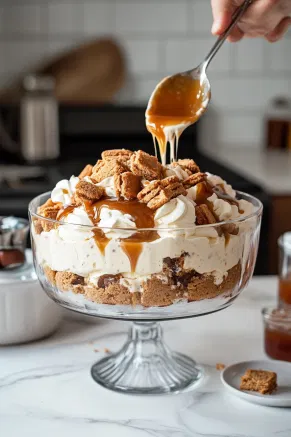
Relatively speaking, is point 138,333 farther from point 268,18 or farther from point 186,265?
point 268,18

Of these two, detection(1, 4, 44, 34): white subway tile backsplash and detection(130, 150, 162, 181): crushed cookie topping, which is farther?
detection(1, 4, 44, 34): white subway tile backsplash

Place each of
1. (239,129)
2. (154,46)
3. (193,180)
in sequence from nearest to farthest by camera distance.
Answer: (193,180) → (154,46) → (239,129)

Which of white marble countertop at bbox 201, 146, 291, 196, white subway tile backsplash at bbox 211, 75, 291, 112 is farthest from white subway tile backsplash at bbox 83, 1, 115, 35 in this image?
white marble countertop at bbox 201, 146, 291, 196

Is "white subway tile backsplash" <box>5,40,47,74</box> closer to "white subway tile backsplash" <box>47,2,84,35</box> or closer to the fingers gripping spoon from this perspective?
"white subway tile backsplash" <box>47,2,84,35</box>

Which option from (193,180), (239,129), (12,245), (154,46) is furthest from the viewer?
(239,129)

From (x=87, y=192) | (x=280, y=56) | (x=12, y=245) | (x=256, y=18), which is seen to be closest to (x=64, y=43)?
(x=280, y=56)

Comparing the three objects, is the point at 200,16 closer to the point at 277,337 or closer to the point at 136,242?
the point at 277,337

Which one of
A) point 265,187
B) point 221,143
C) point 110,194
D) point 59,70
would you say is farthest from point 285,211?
point 110,194
